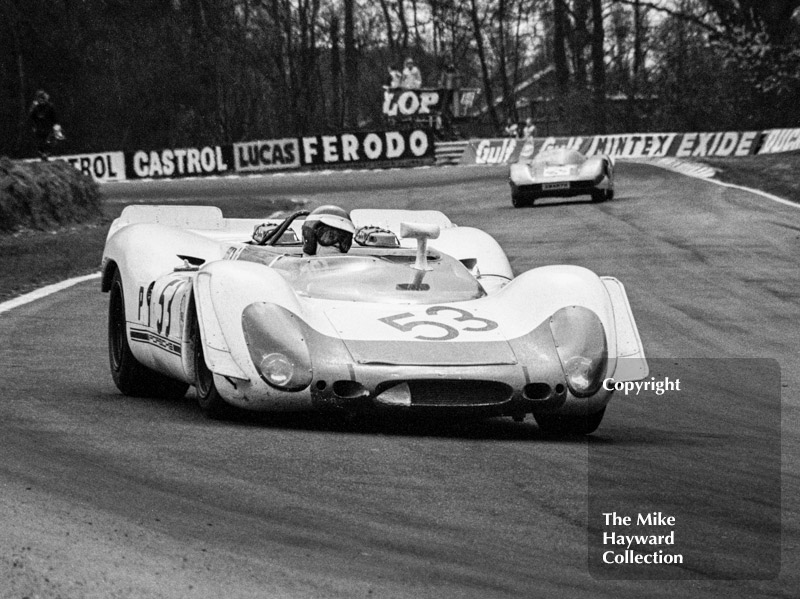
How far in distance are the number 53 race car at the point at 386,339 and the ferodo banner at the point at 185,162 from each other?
127 ft

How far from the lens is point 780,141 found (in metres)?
39.8

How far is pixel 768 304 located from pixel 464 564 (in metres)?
9.44

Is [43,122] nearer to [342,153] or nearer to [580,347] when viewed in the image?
[342,153]

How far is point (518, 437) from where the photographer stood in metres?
6.42

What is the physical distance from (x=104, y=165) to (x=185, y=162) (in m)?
2.48

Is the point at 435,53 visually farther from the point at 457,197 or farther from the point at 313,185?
the point at 457,197

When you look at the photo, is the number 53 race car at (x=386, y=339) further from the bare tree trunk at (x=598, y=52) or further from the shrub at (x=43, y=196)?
the bare tree trunk at (x=598, y=52)

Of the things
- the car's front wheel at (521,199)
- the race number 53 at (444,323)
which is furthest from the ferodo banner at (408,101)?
the race number 53 at (444,323)

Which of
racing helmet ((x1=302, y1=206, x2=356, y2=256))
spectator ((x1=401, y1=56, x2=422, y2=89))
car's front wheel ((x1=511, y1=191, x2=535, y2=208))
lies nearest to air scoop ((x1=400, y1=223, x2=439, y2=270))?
racing helmet ((x1=302, y1=206, x2=356, y2=256))

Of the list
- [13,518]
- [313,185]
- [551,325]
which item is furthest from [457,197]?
[13,518]

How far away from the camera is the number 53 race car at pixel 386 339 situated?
623 centimetres

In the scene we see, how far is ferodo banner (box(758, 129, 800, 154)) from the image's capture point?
38.6 metres

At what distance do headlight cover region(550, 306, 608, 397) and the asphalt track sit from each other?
31cm

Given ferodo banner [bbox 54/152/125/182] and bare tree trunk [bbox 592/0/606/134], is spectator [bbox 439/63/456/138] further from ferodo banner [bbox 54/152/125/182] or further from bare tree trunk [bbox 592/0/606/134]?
ferodo banner [bbox 54/152/125/182]
